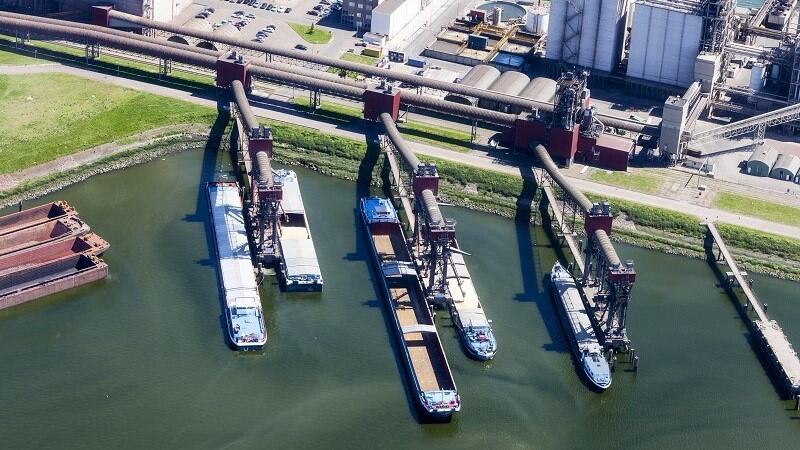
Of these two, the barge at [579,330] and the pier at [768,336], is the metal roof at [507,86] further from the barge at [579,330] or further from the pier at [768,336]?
the barge at [579,330]

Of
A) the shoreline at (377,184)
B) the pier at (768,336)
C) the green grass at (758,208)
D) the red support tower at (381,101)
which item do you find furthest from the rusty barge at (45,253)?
the green grass at (758,208)

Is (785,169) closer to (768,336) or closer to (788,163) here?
(788,163)

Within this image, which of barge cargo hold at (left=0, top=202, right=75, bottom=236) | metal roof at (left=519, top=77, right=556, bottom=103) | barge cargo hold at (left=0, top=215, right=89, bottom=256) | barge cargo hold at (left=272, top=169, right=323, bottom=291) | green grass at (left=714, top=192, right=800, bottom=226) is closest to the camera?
barge cargo hold at (left=272, top=169, right=323, bottom=291)

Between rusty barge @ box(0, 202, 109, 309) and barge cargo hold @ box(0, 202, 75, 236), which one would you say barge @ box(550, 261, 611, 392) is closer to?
rusty barge @ box(0, 202, 109, 309)

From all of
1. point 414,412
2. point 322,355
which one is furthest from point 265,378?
point 414,412

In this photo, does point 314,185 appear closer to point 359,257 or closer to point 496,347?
point 359,257

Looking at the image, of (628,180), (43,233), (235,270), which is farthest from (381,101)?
(43,233)

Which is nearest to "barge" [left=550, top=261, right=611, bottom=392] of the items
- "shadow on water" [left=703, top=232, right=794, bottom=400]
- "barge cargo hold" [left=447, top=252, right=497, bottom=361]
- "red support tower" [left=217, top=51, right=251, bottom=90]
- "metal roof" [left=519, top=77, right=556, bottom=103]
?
"barge cargo hold" [left=447, top=252, right=497, bottom=361]
